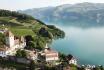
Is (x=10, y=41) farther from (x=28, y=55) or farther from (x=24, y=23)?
(x=24, y=23)

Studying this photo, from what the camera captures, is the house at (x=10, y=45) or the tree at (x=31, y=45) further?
the tree at (x=31, y=45)

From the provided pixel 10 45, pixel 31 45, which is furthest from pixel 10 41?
pixel 31 45

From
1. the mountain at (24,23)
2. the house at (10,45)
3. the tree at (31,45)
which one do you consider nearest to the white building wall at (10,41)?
the house at (10,45)

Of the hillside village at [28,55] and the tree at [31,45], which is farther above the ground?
the tree at [31,45]

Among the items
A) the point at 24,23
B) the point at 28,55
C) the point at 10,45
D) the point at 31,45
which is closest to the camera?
the point at 28,55

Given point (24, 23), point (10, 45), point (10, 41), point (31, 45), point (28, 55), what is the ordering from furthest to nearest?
point (24, 23) < point (31, 45) < point (10, 41) < point (10, 45) < point (28, 55)

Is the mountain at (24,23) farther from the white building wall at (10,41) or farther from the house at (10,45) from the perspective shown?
the white building wall at (10,41)

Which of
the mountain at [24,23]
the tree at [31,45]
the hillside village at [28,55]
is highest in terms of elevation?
the mountain at [24,23]

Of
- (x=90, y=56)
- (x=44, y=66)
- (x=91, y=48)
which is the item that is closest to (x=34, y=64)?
(x=44, y=66)

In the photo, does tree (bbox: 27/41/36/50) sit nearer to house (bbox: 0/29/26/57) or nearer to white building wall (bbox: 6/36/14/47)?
house (bbox: 0/29/26/57)
